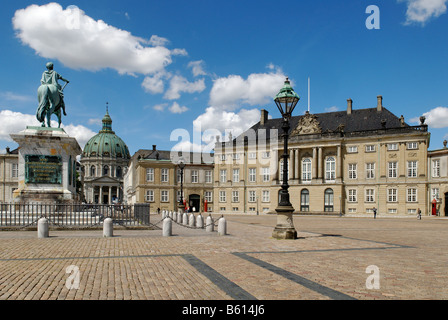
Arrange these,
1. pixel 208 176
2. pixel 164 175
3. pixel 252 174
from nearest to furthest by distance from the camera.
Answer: pixel 252 174
pixel 164 175
pixel 208 176

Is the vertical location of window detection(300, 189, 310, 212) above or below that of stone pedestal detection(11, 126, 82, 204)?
below

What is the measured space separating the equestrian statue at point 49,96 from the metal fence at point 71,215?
17.5 ft

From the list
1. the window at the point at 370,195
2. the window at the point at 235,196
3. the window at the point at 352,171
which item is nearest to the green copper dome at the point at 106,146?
the window at the point at 235,196

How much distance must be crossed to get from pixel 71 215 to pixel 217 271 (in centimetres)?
1414

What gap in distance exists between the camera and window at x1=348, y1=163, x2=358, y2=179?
57025 millimetres

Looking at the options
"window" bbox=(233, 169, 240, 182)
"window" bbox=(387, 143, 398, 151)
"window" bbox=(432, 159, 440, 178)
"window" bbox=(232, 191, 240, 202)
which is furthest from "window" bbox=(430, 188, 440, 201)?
"window" bbox=(233, 169, 240, 182)

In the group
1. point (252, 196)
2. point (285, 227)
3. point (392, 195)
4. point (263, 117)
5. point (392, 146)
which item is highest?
point (263, 117)

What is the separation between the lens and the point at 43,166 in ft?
73.6

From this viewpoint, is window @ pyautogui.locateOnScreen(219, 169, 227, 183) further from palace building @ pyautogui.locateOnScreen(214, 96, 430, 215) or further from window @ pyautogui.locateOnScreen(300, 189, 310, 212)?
window @ pyautogui.locateOnScreen(300, 189, 310, 212)

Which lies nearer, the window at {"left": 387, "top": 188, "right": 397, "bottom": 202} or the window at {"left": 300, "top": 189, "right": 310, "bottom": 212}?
the window at {"left": 387, "top": 188, "right": 397, "bottom": 202}

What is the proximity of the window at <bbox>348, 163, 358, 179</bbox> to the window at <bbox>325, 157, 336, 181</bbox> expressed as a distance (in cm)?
211

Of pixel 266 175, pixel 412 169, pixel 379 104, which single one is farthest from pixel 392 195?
pixel 266 175

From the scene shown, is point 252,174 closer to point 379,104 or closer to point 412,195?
point 379,104

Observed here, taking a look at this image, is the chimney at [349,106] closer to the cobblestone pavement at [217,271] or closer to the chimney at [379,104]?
the chimney at [379,104]
